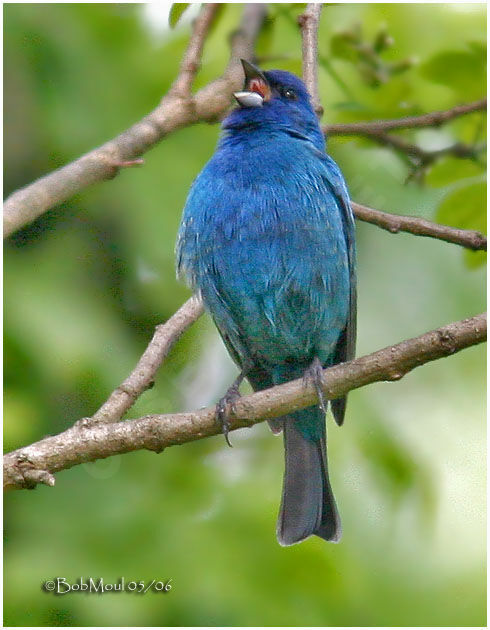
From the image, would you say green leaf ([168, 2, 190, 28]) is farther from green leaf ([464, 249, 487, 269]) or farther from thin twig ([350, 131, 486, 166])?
green leaf ([464, 249, 487, 269])

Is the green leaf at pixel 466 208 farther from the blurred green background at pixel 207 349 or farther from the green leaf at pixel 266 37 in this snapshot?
the green leaf at pixel 266 37

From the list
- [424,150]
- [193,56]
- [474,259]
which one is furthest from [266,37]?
[474,259]

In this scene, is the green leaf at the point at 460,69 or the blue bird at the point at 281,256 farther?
the blue bird at the point at 281,256

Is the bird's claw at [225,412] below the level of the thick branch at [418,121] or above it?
below

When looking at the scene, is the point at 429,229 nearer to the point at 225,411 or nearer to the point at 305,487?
the point at 225,411

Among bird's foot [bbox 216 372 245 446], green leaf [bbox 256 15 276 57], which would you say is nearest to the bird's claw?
bird's foot [bbox 216 372 245 446]

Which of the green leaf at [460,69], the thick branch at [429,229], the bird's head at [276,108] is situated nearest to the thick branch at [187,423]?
the thick branch at [429,229]
